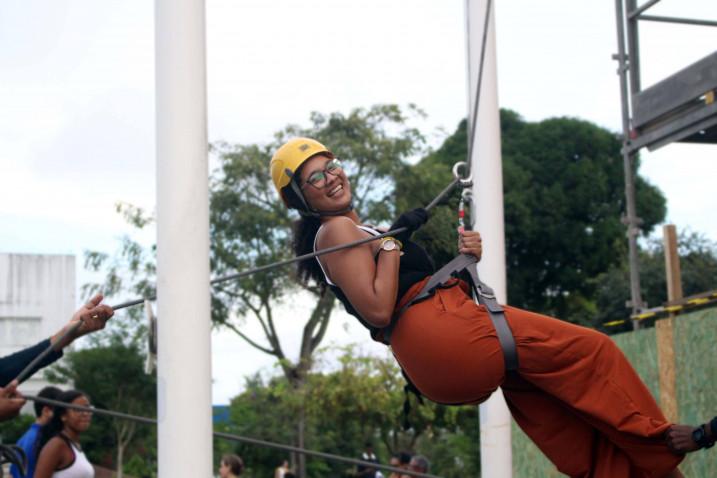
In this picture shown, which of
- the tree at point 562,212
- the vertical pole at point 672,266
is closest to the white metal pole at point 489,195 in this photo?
the vertical pole at point 672,266

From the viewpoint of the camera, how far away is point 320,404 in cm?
2702

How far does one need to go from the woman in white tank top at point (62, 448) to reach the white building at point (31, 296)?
3591 centimetres

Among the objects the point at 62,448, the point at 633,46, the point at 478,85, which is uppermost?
the point at 633,46

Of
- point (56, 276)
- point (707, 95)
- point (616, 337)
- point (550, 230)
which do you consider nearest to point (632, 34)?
point (707, 95)

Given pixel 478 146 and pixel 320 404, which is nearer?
pixel 478 146

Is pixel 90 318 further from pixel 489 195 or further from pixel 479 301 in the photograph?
pixel 489 195

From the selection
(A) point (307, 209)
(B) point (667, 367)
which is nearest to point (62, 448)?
(A) point (307, 209)

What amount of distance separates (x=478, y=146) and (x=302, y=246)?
3.76 feet

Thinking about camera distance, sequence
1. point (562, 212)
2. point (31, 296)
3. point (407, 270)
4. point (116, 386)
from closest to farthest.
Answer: point (407, 270) → point (116, 386) → point (562, 212) → point (31, 296)

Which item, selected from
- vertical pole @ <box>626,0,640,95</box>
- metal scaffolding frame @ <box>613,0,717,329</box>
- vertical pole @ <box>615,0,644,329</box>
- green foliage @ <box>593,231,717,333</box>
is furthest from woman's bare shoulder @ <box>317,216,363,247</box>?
green foliage @ <box>593,231,717,333</box>

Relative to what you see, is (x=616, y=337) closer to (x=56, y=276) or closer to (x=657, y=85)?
(x=657, y=85)

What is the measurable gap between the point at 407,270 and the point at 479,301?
293 millimetres

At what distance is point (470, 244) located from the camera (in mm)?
4328

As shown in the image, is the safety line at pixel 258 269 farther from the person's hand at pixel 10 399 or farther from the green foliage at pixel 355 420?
the green foliage at pixel 355 420
